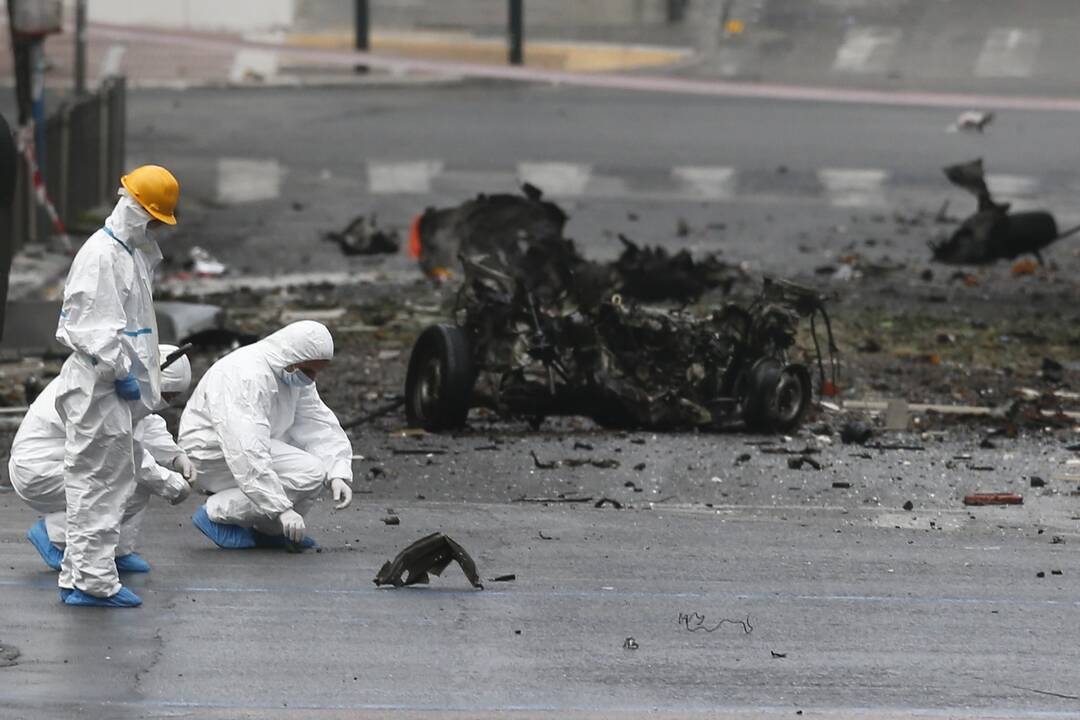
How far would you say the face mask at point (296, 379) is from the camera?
10070 millimetres

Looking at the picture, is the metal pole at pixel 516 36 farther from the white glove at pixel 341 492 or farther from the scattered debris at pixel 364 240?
the white glove at pixel 341 492

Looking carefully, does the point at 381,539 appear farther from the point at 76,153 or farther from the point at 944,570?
the point at 76,153

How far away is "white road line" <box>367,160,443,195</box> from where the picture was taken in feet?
80.3

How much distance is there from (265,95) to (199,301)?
1163 centimetres

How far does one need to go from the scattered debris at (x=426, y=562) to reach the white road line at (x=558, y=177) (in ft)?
48.0

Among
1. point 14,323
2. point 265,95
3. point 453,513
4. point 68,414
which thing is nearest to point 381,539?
point 453,513

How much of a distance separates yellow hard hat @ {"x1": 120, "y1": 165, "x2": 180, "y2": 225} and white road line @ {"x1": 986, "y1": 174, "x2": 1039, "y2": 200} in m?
16.6

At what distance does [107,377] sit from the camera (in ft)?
29.0

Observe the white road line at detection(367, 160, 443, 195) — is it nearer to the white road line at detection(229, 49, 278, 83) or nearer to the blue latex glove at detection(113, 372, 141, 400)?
the white road line at detection(229, 49, 278, 83)

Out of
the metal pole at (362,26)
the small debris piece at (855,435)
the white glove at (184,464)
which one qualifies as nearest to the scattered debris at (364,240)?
the small debris piece at (855,435)

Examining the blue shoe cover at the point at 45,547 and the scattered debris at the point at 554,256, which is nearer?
the blue shoe cover at the point at 45,547

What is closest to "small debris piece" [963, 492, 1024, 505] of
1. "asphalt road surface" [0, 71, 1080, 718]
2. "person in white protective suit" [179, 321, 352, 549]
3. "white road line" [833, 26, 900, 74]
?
"asphalt road surface" [0, 71, 1080, 718]

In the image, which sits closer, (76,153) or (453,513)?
(453,513)

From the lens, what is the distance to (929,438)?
13.9 m
